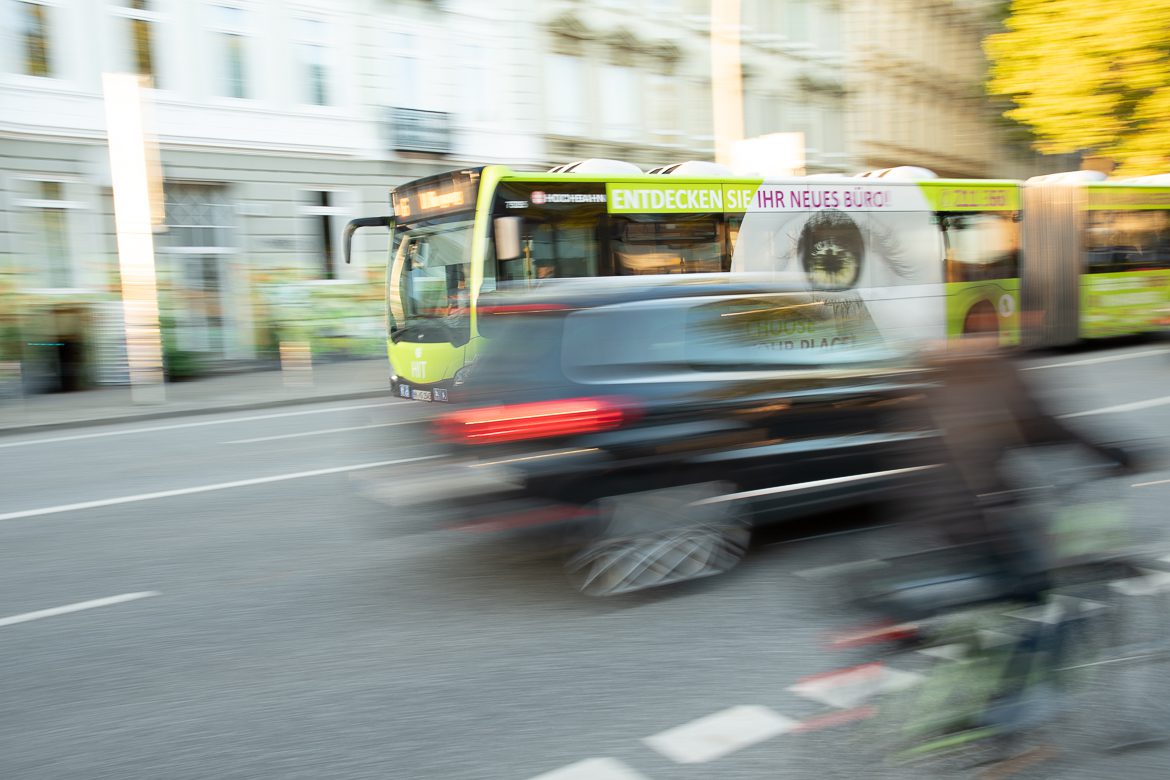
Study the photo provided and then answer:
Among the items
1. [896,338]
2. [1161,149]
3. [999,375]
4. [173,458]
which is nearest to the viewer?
[999,375]

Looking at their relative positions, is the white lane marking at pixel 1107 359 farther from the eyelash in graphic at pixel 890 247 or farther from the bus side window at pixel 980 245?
the eyelash in graphic at pixel 890 247

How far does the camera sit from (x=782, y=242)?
43.9 feet

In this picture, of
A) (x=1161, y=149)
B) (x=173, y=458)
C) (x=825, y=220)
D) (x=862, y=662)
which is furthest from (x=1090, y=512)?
(x=1161, y=149)

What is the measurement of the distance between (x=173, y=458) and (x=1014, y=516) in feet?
28.5

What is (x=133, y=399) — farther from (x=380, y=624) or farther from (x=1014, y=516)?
(x=1014, y=516)

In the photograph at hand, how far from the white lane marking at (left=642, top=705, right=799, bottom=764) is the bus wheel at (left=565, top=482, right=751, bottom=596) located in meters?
1.28

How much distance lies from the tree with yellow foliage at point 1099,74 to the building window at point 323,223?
55.6 ft

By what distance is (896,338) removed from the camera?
5.84 metres

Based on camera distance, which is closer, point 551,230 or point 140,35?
point 551,230

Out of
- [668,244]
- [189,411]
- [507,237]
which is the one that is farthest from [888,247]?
[189,411]

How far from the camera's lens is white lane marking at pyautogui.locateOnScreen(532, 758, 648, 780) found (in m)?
3.30

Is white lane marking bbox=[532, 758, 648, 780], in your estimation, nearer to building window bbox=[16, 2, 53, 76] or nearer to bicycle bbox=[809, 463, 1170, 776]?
bicycle bbox=[809, 463, 1170, 776]

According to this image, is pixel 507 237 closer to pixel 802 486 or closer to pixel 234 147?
pixel 802 486

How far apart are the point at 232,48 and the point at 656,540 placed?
18.3 meters
